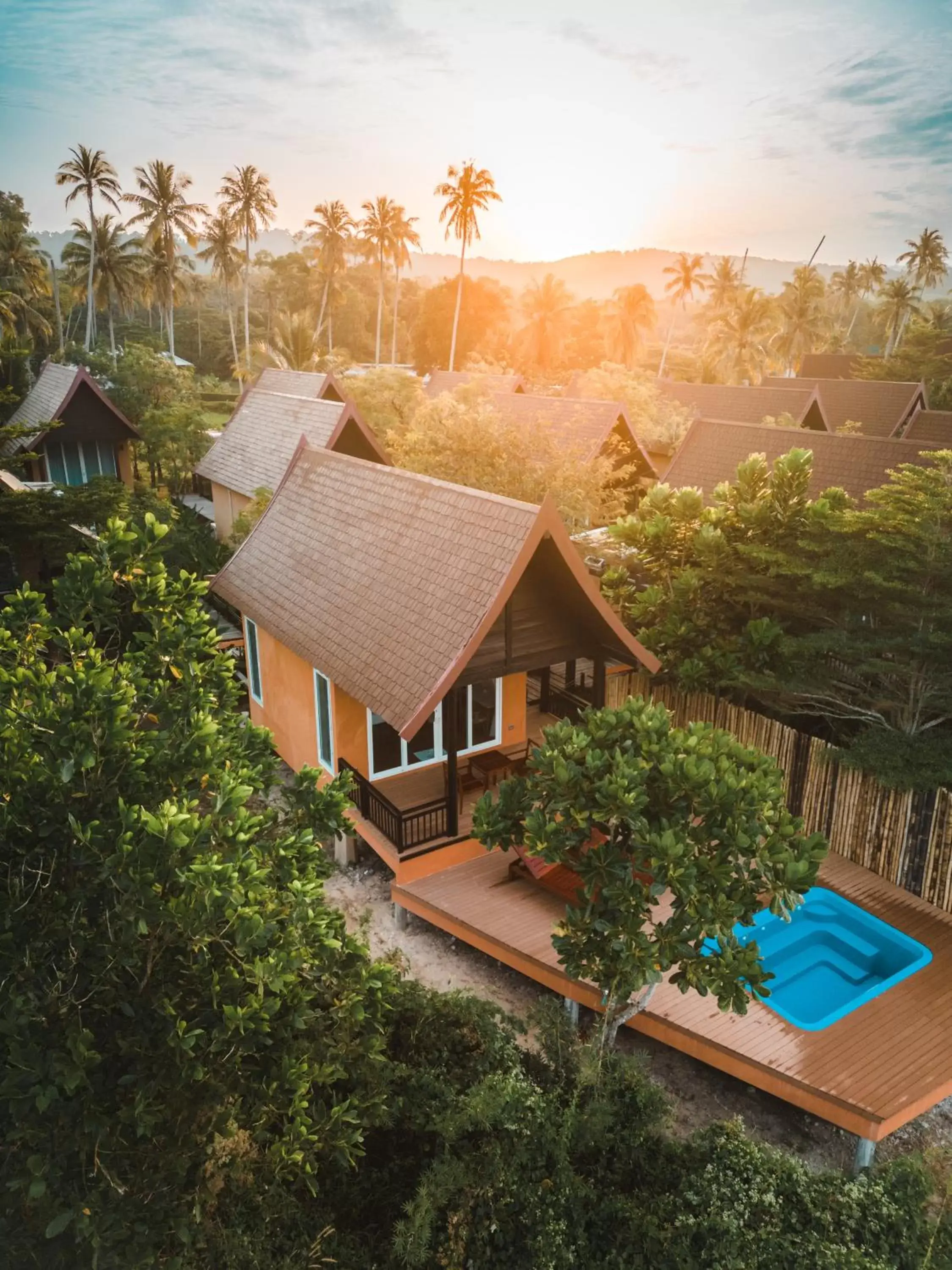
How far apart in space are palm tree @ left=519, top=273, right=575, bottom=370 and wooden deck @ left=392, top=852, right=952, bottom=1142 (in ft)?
169

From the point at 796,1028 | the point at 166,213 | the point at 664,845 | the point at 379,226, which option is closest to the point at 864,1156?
the point at 796,1028

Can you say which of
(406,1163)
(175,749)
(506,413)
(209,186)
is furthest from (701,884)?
(209,186)

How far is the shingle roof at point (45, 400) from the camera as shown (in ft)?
94.4

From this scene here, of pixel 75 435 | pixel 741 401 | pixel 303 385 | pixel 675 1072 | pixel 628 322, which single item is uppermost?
pixel 628 322

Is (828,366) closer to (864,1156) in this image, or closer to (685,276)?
(685,276)

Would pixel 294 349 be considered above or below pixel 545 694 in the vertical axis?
above

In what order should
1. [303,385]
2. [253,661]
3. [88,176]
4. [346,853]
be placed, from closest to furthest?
[346,853] < [253,661] < [303,385] < [88,176]

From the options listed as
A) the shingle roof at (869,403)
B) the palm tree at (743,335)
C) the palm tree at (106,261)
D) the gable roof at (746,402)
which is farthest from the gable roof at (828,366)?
the palm tree at (106,261)

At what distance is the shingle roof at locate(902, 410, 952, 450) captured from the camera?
95.1ft

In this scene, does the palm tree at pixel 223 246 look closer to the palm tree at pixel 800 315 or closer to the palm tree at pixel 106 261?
the palm tree at pixel 106 261

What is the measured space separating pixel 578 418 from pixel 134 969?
80.1 ft

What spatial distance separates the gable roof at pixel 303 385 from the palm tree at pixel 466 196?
2383 centimetres

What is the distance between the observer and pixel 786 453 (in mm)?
23266

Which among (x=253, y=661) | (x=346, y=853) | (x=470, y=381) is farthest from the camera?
(x=470, y=381)
